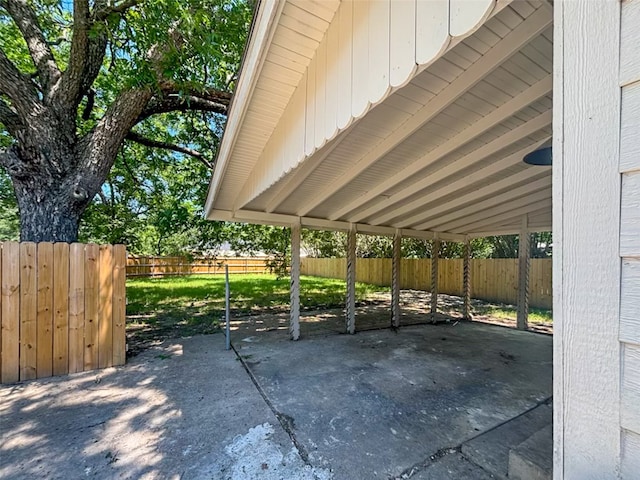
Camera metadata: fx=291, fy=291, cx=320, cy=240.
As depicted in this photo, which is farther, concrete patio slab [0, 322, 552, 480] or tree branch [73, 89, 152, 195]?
tree branch [73, 89, 152, 195]

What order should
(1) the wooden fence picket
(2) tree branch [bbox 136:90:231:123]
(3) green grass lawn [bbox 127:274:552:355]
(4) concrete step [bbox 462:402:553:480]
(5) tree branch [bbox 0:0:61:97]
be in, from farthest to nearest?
1. (3) green grass lawn [bbox 127:274:552:355]
2. (2) tree branch [bbox 136:90:231:123]
3. (5) tree branch [bbox 0:0:61:97]
4. (1) the wooden fence picket
5. (4) concrete step [bbox 462:402:553:480]

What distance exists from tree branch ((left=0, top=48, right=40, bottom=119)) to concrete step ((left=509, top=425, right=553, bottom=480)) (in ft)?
20.0

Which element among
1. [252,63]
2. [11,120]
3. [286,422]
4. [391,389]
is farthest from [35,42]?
[391,389]

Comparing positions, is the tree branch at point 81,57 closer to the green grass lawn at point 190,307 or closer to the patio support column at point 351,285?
the green grass lawn at point 190,307

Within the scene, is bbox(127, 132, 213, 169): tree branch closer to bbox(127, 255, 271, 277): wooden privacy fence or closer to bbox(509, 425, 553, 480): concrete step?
bbox(509, 425, 553, 480): concrete step

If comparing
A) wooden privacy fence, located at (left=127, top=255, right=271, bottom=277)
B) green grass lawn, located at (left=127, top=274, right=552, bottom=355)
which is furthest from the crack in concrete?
wooden privacy fence, located at (left=127, top=255, right=271, bottom=277)

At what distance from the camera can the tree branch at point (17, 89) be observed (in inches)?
146

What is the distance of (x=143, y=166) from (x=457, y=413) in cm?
912

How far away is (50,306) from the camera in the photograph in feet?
10.7

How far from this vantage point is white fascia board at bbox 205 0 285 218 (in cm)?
167

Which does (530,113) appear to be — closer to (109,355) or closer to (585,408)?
(585,408)

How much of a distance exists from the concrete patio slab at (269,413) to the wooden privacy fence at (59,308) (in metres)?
0.21

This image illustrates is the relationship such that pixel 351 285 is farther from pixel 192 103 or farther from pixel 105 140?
pixel 105 140

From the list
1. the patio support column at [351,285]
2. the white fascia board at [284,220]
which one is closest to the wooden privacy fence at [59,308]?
the white fascia board at [284,220]
